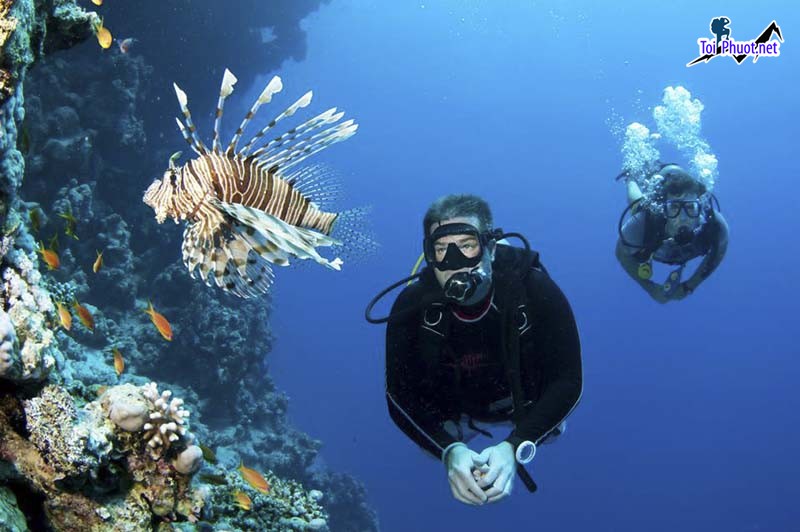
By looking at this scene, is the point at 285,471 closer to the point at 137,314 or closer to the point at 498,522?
the point at 137,314

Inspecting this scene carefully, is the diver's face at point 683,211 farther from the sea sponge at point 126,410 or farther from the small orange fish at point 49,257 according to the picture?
the small orange fish at point 49,257

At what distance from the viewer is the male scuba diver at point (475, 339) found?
319 centimetres

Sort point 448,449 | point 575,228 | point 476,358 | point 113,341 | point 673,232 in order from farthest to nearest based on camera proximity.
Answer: point 575,228 < point 113,341 < point 673,232 < point 476,358 < point 448,449

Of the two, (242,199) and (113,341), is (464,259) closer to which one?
(242,199)

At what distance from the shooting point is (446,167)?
300 ft

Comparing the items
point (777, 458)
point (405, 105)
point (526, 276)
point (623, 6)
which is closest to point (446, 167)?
point (405, 105)

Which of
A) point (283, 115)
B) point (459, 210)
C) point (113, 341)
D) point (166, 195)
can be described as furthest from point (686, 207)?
point (113, 341)

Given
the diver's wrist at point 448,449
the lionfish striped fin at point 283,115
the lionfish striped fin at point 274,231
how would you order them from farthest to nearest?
the diver's wrist at point 448,449
the lionfish striped fin at point 283,115
the lionfish striped fin at point 274,231

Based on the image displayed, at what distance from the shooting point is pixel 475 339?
358 centimetres

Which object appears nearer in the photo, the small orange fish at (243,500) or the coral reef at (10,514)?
the coral reef at (10,514)

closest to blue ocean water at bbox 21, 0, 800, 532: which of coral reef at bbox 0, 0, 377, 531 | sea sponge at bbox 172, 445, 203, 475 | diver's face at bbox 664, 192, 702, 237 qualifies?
coral reef at bbox 0, 0, 377, 531

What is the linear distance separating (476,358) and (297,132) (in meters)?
1.90

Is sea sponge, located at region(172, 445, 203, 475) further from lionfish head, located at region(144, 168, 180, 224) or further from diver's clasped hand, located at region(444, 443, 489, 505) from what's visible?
diver's clasped hand, located at region(444, 443, 489, 505)

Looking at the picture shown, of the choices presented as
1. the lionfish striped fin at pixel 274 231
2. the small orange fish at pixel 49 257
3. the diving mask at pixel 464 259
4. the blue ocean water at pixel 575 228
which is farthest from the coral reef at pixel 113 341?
the blue ocean water at pixel 575 228
